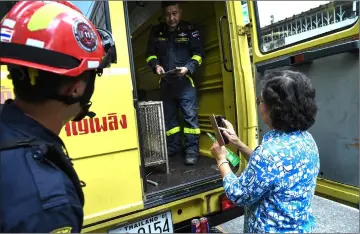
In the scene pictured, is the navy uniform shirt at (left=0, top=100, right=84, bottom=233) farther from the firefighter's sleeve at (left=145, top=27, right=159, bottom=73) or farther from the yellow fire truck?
the firefighter's sleeve at (left=145, top=27, right=159, bottom=73)

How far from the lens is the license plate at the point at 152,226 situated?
2.01 metres

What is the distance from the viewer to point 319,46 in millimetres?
2238

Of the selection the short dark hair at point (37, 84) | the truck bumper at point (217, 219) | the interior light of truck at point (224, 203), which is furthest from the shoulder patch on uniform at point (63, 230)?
the interior light of truck at point (224, 203)

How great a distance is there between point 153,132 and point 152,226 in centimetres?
95

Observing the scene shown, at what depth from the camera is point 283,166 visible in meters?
1.31

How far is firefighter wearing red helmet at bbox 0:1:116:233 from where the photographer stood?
704 millimetres

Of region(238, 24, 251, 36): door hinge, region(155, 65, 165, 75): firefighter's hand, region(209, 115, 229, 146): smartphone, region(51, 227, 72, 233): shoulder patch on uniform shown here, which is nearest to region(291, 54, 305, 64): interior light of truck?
region(238, 24, 251, 36): door hinge

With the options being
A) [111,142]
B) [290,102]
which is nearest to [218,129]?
[290,102]

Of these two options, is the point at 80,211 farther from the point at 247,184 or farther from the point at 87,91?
the point at 247,184

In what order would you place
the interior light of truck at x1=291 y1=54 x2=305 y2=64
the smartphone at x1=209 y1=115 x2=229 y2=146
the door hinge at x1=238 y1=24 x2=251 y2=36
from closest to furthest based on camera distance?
1. the smartphone at x1=209 y1=115 x2=229 y2=146
2. the interior light of truck at x1=291 y1=54 x2=305 y2=64
3. the door hinge at x1=238 y1=24 x2=251 y2=36

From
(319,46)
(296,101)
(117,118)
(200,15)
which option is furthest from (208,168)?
(200,15)

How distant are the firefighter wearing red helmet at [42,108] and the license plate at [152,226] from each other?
128 cm

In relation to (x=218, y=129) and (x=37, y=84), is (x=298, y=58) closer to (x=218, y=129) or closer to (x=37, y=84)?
(x=218, y=129)

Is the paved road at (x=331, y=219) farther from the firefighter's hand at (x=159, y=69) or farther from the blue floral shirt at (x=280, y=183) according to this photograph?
the firefighter's hand at (x=159, y=69)
